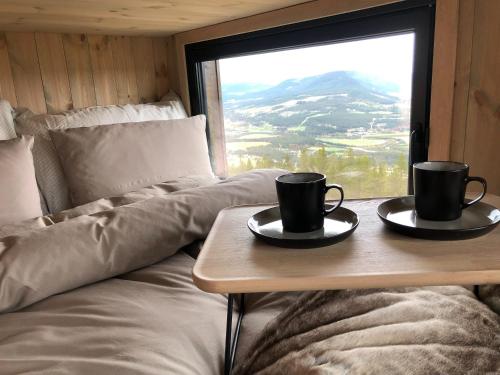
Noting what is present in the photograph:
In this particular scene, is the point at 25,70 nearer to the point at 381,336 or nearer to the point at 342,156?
the point at 342,156

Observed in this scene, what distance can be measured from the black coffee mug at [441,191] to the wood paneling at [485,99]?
0.60 m

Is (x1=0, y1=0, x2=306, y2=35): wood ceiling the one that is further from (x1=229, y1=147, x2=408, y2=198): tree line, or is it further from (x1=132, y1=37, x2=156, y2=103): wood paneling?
(x1=229, y1=147, x2=408, y2=198): tree line

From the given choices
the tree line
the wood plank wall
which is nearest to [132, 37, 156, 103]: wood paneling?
the wood plank wall

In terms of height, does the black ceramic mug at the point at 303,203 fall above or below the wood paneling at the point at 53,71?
below

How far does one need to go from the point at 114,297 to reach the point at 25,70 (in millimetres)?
1257

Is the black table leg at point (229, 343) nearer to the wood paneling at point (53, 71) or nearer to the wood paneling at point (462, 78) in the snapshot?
the wood paneling at point (462, 78)

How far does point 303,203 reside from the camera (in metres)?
0.62

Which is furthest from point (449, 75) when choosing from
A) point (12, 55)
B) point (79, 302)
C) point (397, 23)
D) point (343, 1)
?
point (12, 55)

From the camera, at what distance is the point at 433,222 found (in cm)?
63

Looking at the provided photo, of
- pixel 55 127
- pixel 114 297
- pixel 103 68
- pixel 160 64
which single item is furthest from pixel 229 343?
pixel 160 64

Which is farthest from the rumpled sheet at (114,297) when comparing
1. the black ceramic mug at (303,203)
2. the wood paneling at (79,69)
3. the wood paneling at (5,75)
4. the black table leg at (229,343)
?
the wood paneling at (79,69)

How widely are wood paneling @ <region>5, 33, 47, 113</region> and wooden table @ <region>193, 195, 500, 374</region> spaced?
136cm

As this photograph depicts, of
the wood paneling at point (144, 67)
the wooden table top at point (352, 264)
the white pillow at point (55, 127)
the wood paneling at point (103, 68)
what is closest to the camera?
the wooden table top at point (352, 264)

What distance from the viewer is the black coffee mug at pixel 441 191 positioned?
→ 593mm
